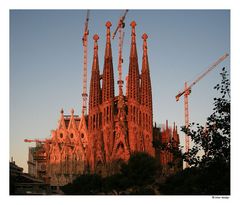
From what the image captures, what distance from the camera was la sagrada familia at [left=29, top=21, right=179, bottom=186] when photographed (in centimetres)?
5819

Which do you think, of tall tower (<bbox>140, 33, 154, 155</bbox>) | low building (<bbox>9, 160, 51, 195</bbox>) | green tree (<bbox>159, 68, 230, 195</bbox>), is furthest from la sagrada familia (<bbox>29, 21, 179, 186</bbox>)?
green tree (<bbox>159, 68, 230, 195</bbox>)

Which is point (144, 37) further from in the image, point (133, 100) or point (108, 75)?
point (133, 100)

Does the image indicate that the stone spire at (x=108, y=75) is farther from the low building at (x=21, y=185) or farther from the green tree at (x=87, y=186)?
the low building at (x=21, y=185)

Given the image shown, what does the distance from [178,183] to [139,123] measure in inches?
1062

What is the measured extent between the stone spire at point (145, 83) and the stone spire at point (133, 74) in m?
0.72

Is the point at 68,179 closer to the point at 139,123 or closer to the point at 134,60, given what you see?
the point at 139,123

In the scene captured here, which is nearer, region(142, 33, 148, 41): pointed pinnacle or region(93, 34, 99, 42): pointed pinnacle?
region(142, 33, 148, 41): pointed pinnacle

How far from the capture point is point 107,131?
59156 mm

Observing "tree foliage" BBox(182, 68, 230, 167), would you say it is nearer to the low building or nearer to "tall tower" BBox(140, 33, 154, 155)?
the low building

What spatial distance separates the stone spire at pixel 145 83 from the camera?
2390 inches

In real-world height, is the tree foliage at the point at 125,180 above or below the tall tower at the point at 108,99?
below

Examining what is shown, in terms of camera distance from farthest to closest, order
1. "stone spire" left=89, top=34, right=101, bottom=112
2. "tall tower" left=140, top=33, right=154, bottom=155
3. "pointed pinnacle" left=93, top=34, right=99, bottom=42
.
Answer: "pointed pinnacle" left=93, top=34, right=99, bottom=42 → "stone spire" left=89, top=34, right=101, bottom=112 → "tall tower" left=140, top=33, right=154, bottom=155

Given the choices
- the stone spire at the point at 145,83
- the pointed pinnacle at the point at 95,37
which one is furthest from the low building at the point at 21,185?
the pointed pinnacle at the point at 95,37

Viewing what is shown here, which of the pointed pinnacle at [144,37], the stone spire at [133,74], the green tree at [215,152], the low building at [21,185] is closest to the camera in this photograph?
the green tree at [215,152]
